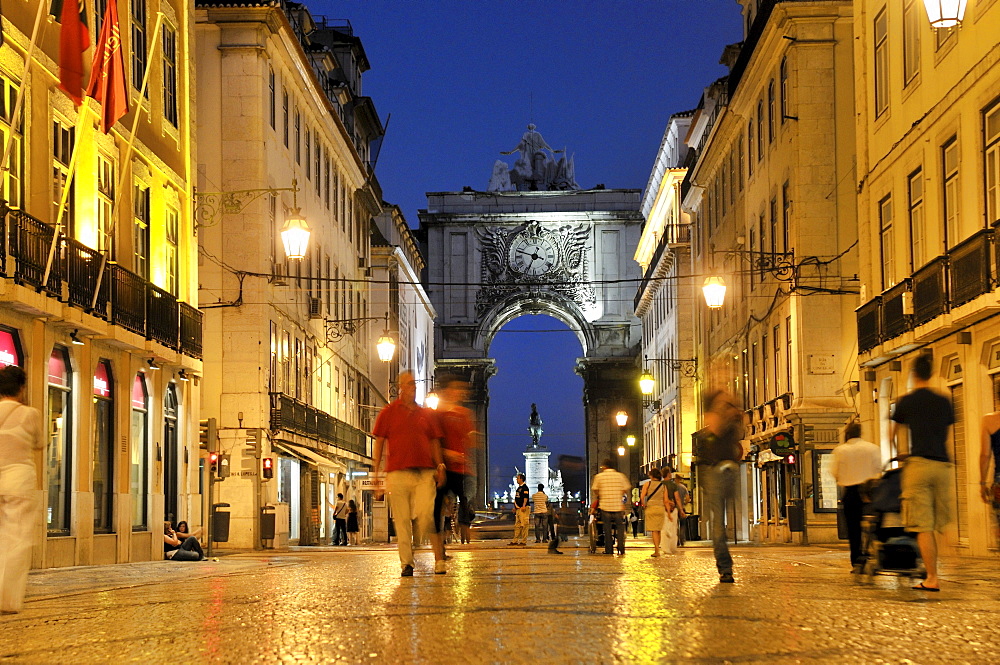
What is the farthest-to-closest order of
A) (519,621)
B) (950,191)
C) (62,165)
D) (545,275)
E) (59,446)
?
(545,275) → (950,191) → (62,165) → (59,446) → (519,621)

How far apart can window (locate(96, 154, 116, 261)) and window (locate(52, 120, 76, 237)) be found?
103 centimetres

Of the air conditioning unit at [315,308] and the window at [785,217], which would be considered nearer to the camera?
the window at [785,217]

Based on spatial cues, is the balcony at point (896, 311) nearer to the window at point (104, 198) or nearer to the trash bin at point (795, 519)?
the trash bin at point (795, 519)

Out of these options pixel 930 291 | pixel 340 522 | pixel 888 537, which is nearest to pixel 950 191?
pixel 930 291

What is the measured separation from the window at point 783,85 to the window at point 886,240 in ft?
26.6

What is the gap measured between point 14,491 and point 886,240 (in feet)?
61.8

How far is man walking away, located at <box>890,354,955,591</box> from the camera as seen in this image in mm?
10734

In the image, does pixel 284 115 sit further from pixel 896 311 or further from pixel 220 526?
pixel 896 311

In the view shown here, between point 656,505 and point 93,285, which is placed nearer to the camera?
point 93,285

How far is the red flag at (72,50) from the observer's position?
61.2ft

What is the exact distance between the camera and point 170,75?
2662 centimetres

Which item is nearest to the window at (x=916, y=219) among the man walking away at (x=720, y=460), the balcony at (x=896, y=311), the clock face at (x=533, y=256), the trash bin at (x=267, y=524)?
the balcony at (x=896, y=311)

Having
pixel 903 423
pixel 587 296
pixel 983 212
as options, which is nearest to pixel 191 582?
pixel 903 423

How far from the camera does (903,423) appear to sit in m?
11.1
